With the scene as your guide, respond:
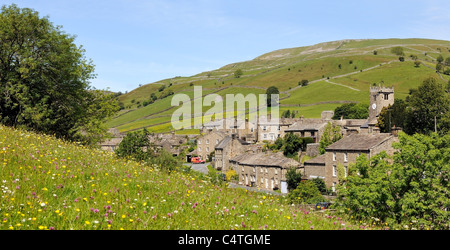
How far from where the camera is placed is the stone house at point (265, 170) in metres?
67.4

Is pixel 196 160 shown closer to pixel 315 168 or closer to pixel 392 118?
pixel 392 118

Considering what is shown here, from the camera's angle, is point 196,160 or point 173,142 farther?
point 173,142

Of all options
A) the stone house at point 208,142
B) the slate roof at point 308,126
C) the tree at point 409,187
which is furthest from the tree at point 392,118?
the tree at point 409,187

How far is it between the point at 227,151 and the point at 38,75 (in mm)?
60352

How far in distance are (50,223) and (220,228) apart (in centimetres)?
355

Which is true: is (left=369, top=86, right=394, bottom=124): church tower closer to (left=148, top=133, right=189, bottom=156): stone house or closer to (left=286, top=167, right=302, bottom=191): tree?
(left=148, top=133, right=189, bottom=156): stone house

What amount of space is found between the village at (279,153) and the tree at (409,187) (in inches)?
799

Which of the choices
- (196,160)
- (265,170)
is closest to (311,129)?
(265,170)

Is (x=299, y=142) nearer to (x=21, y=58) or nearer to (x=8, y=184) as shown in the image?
(x=21, y=58)

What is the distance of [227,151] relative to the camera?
299 feet

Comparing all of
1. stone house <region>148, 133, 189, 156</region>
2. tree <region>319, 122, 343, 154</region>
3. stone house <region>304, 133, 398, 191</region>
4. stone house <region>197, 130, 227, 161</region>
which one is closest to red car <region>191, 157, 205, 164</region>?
stone house <region>197, 130, 227, 161</region>

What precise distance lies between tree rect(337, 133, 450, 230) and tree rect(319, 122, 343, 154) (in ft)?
143

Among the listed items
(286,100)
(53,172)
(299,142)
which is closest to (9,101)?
(53,172)

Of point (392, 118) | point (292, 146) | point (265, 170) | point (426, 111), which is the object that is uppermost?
point (426, 111)
